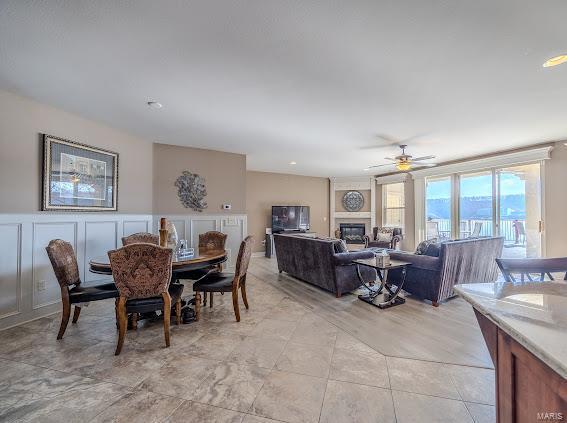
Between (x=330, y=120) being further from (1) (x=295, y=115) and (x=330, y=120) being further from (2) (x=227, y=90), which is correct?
(2) (x=227, y=90)

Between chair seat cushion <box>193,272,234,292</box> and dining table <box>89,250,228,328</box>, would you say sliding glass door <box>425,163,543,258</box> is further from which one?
dining table <box>89,250,228,328</box>

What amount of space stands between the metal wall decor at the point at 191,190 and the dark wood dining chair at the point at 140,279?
3.05m

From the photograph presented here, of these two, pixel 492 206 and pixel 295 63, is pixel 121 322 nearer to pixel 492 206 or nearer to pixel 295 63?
pixel 295 63

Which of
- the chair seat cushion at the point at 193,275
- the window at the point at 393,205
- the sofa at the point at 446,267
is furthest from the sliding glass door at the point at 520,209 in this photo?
the chair seat cushion at the point at 193,275

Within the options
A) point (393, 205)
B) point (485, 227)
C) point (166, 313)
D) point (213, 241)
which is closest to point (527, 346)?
point (166, 313)

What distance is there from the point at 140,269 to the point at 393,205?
7.75 m

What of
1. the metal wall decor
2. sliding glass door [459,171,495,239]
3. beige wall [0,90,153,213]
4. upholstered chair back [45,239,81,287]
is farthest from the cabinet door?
sliding glass door [459,171,495,239]

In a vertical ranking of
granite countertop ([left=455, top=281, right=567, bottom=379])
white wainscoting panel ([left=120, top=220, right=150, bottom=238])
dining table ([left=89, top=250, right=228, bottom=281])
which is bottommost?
dining table ([left=89, top=250, right=228, bottom=281])

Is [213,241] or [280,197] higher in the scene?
[280,197]

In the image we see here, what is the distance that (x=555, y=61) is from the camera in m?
2.25

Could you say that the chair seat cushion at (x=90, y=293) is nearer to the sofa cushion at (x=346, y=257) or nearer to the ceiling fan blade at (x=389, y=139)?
the sofa cushion at (x=346, y=257)

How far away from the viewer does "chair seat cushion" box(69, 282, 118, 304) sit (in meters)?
2.52

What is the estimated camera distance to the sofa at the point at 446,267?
344cm

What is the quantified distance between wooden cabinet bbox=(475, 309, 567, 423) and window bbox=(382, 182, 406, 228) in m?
7.49
